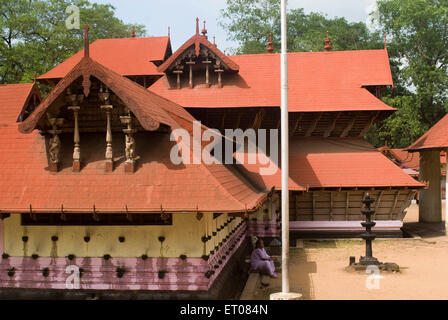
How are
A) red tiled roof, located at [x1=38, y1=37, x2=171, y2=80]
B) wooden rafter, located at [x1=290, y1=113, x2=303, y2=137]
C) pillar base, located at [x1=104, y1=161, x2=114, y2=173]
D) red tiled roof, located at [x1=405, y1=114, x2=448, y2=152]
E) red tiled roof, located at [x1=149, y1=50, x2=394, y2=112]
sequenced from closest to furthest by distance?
pillar base, located at [x1=104, y1=161, x2=114, y2=173] < red tiled roof, located at [x1=149, y1=50, x2=394, y2=112] < wooden rafter, located at [x1=290, y1=113, x2=303, y2=137] < red tiled roof, located at [x1=405, y1=114, x2=448, y2=152] < red tiled roof, located at [x1=38, y1=37, x2=171, y2=80]

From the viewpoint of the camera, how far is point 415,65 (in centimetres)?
4538

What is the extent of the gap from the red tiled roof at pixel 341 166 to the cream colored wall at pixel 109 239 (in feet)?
34.8

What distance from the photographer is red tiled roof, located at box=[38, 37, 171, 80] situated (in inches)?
1099

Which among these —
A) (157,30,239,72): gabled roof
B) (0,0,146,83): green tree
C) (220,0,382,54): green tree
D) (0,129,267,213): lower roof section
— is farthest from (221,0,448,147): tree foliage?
(0,129,267,213): lower roof section

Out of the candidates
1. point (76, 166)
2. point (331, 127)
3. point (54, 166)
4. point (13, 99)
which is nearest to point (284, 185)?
point (76, 166)

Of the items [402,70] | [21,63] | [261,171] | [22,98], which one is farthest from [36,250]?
[402,70]

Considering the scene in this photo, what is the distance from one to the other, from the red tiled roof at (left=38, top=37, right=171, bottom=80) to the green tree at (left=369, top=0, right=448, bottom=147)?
78.5 ft

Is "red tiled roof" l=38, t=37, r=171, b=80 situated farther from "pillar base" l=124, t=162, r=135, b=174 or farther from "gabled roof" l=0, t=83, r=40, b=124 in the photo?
"pillar base" l=124, t=162, r=135, b=174

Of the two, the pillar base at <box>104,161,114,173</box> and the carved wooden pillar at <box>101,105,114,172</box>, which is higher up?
the carved wooden pillar at <box>101,105,114,172</box>

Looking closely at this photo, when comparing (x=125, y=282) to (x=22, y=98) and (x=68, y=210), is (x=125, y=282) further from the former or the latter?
(x=22, y=98)

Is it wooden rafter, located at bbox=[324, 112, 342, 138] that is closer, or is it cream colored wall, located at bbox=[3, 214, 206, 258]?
cream colored wall, located at bbox=[3, 214, 206, 258]

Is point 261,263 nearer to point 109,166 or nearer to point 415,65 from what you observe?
point 109,166

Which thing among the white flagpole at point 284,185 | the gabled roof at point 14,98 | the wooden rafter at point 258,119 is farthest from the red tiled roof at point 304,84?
the white flagpole at point 284,185

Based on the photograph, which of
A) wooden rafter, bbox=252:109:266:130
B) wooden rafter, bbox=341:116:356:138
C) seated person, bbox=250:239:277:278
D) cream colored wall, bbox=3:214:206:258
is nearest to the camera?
cream colored wall, bbox=3:214:206:258
